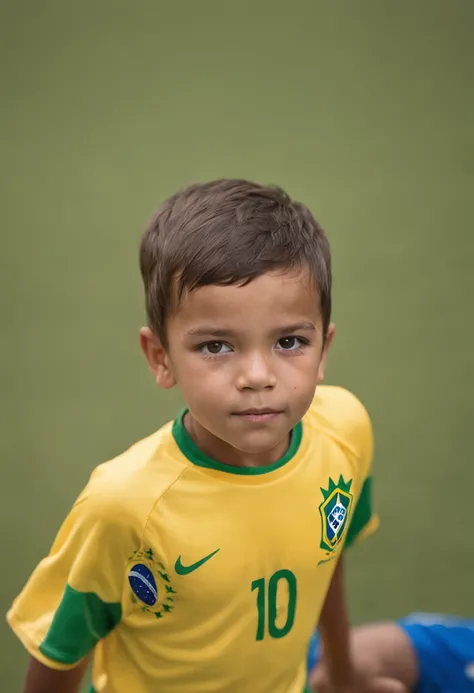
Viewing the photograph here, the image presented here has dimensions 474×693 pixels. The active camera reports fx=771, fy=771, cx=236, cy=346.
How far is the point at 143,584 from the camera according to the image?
81cm

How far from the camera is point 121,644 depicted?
89 centimetres

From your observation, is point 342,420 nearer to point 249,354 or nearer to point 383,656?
point 249,354

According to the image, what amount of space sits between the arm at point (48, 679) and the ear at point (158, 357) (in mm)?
345

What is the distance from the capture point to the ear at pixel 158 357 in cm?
82

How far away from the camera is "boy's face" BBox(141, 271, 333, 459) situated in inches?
28.5

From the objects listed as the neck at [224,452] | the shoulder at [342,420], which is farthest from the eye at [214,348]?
the shoulder at [342,420]

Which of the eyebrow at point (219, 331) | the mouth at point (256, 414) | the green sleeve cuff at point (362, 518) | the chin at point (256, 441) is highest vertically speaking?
the eyebrow at point (219, 331)

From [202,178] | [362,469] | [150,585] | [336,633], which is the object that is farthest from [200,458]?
[202,178]

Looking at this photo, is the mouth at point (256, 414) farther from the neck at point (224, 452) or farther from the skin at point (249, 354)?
the neck at point (224, 452)

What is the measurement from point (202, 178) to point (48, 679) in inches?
38.6

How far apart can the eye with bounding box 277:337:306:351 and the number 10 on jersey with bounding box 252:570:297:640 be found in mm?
259

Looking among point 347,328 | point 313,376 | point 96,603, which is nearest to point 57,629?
point 96,603

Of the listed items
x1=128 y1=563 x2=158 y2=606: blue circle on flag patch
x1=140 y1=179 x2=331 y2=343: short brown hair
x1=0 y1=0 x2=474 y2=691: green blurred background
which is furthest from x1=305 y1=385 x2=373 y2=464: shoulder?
x1=0 y1=0 x2=474 y2=691: green blurred background

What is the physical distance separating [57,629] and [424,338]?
1.03 meters
